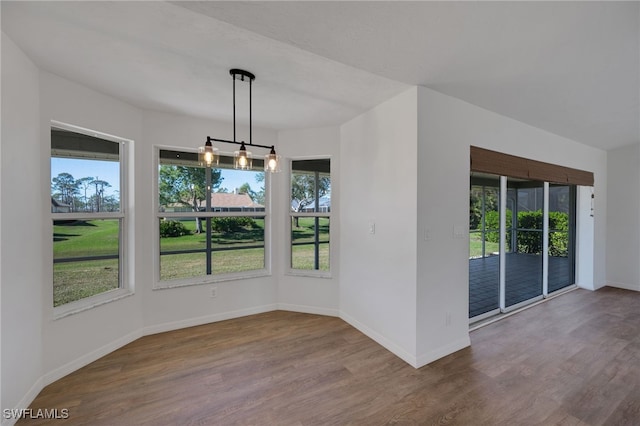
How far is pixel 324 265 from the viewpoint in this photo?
12.1ft

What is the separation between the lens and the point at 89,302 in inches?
97.7

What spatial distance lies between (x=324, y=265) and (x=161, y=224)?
2.21 m

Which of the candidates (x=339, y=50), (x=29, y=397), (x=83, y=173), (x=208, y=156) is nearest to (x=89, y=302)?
(x=29, y=397)

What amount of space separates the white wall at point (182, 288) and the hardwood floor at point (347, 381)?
0.23m

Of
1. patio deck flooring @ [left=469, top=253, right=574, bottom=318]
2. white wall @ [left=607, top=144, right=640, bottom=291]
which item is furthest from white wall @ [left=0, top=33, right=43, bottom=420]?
white wall @ [left=607, top=144, right=640, bottom=291]

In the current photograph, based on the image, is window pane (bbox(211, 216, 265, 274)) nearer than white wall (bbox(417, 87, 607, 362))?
No

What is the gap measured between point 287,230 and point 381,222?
1.50 metres

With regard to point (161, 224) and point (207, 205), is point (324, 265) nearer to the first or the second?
point (207, 205)

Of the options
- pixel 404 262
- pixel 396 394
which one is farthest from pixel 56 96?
pixel 396 394

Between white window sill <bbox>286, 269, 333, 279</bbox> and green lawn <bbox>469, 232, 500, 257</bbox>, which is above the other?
green lawn <bbox>469, 232, 500, 257</bbox>

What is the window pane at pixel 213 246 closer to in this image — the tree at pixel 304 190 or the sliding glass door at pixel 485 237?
the tree at pixel 304 190

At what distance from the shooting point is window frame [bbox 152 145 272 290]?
304 cm

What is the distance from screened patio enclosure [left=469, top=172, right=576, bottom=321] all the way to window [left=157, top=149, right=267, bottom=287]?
9.55 ft

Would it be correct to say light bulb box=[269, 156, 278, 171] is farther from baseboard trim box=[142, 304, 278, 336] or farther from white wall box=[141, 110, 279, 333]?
baseboard trim box=[142, 304, 278, 336]
